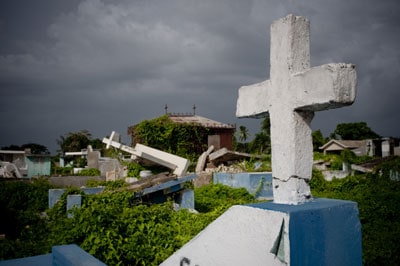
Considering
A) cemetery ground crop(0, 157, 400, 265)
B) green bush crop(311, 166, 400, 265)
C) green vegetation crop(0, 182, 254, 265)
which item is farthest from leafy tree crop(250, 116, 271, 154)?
green vegetation crop(0, 182, 254, 265)

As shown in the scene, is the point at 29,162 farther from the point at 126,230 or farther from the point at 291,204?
the point at 291,204

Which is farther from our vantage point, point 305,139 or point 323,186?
point 323,186

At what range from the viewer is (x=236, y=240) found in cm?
237

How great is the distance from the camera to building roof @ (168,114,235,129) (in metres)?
24.9

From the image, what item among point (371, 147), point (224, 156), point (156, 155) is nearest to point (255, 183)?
point (156, 155)

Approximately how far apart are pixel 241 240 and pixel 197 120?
2383 cm

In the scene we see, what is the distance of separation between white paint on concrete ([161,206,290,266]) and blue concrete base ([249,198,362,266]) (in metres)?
0.07

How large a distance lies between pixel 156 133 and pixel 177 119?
330 centimetres

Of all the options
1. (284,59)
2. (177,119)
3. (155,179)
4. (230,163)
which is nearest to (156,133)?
(177,119)

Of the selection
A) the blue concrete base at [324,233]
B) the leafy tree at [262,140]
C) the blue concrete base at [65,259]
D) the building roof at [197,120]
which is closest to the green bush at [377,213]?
the blue concrete base at [324,233]

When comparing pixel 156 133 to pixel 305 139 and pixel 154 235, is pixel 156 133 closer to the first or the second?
pixel 154 235

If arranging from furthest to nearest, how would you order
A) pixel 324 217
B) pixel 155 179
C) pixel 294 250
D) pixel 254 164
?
pixel 254 164
pixel 155 179
pixel 324 217
pixel 294 250

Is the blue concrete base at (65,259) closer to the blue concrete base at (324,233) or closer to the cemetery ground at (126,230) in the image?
the cemetery ground at (126,230)

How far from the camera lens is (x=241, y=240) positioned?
2334mm
